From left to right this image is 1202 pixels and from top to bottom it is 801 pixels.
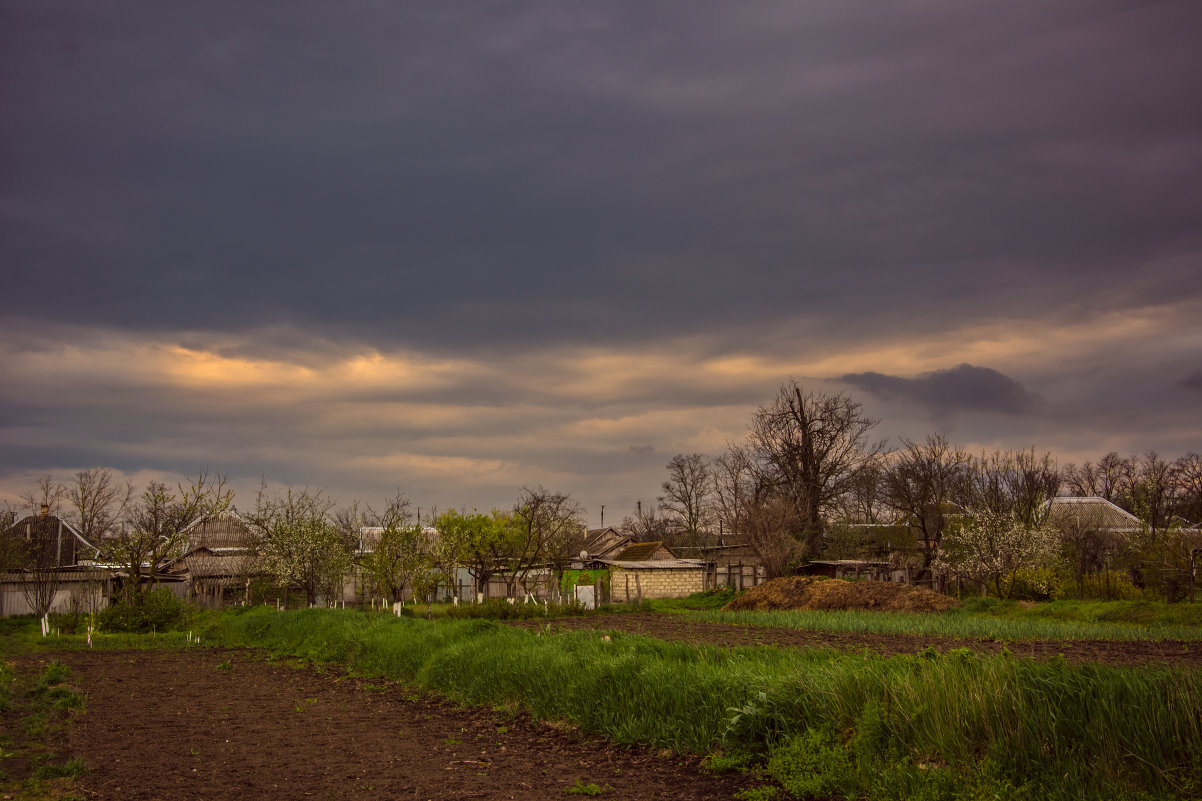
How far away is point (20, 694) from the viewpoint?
15180mm

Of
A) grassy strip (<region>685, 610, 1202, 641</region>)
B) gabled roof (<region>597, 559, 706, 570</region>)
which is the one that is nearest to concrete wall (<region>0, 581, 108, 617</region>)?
gabled roof (<region>597, 559, 706, 570</region>)

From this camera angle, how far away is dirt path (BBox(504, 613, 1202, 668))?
1559 centimetres

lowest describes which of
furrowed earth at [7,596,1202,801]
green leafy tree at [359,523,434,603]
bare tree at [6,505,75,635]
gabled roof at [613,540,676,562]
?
furrowed earth at [7,596,1202,801]

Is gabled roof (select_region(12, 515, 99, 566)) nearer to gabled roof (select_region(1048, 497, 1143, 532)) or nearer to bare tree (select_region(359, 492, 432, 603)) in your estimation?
bare tree (select_region(359, 492, 432, 603))

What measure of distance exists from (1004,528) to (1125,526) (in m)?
24.9

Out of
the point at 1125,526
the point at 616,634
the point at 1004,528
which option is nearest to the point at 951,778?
the point at 616,634

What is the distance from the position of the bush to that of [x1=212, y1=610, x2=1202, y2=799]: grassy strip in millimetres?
25079

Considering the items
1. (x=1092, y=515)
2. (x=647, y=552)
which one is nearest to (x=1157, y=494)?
(x=1092, y=515)

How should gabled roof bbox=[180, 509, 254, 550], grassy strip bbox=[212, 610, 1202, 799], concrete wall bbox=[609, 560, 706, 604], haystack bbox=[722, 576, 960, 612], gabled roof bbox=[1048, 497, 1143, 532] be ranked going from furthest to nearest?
gabled roof bbox=[180, 509, 254, 550], gabled roof bbox=[1048, 497, 1143, 532], concrete wall bbox=[609, 560, 706, 604], haystack bbox=[722, 576, 960, 612], grassy strip bbox=[212, 610, 1202, 799]

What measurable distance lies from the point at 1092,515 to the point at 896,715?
55.2m

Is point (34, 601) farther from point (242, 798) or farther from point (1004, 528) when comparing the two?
point (1004, 528)

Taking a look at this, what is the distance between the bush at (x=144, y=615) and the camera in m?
32.2

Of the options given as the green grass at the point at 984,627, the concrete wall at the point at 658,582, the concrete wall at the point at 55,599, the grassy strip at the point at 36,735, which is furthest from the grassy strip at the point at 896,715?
the concrete wall at the point at 55,599

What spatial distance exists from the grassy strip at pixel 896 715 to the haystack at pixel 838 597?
24.1 metres
